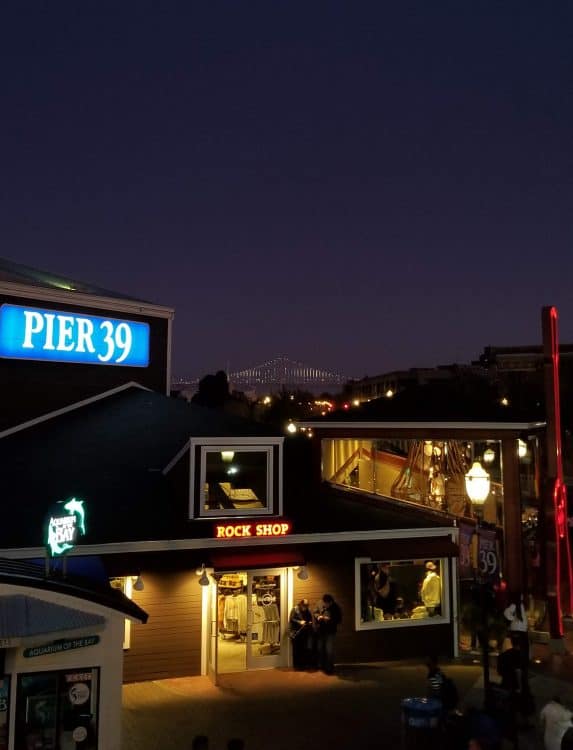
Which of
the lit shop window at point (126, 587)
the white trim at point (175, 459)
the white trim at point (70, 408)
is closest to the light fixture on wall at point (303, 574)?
the lit shop window at point (126, 587)

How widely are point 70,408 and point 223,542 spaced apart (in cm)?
789

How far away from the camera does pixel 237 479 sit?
15.9 metres

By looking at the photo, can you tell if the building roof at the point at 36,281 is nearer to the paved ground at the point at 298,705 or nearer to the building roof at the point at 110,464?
the building roof at the point at 110,464

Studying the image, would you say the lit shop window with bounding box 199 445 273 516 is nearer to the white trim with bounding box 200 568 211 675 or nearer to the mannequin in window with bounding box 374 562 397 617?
the white trim with bounding box 200 568 211 675

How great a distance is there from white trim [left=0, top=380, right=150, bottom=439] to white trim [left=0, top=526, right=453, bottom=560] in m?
6.21

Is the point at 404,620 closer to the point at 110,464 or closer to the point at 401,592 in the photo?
the point at 401,592

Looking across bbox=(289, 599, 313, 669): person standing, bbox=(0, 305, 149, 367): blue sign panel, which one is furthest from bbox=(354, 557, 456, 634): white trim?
bbox=(0, 305, 149, 367): blue sign panel

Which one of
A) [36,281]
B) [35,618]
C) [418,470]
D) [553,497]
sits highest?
[36,281]

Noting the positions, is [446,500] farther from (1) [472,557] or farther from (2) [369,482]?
(1) [472,557]

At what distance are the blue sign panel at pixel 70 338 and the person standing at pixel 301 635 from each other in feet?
34.2

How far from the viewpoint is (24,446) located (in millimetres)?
17438

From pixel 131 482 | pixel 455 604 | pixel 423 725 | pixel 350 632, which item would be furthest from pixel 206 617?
pixel 423 725

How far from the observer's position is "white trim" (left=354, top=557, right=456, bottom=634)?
1570cm

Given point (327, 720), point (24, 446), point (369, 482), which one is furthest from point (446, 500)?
point (24, 446)
